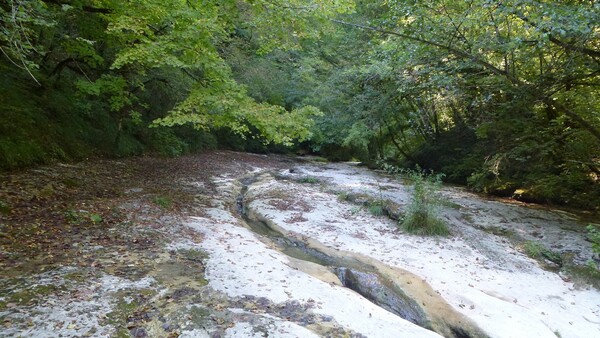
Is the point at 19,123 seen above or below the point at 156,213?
above

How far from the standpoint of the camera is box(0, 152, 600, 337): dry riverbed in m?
3.87

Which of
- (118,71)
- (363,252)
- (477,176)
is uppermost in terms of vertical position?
(118,71)

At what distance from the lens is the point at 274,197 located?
37.2 feet

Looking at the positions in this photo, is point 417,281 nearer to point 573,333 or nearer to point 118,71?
point 573,333

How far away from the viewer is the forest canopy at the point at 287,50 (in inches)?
293

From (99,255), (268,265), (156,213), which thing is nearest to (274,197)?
(156,213)

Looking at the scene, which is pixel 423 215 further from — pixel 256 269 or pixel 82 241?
pixel 82 241

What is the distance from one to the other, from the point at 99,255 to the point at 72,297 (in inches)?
50.6

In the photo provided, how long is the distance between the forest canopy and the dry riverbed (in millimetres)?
2068

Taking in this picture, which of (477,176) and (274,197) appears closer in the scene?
(274,197)

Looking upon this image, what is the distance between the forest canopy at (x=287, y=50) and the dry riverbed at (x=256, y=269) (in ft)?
6.78

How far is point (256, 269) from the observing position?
17.7 ft

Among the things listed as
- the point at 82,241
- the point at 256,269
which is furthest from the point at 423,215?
the point at 82,241

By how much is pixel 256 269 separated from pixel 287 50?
7.99 m
